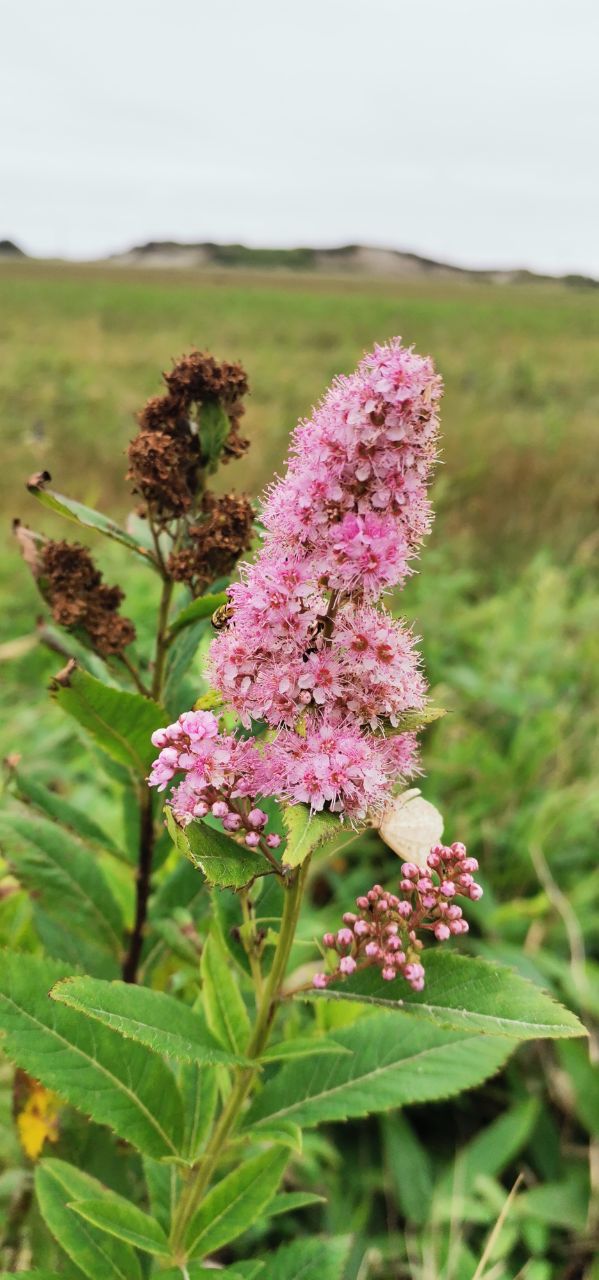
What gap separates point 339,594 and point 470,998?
553 mm

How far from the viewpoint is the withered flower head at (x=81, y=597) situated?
1.55 metres

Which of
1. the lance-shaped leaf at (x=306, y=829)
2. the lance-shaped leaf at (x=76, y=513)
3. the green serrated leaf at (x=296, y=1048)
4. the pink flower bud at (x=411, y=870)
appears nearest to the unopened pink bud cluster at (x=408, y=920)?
the pink flower bud at (x=411, y=870)

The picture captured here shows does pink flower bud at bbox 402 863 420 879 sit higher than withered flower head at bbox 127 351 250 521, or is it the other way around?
withered flower head at bbox 127 351 250 521

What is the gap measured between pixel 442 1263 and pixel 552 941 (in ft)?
4.33

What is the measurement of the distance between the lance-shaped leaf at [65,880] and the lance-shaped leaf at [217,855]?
0.74 meters

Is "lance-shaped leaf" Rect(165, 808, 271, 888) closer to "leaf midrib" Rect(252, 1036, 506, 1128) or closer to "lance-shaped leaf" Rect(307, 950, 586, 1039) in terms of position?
"lance-shaped leaf" Rect(307, 950, 586, 1039)

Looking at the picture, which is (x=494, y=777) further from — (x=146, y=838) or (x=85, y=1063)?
(x=85, y=1063)

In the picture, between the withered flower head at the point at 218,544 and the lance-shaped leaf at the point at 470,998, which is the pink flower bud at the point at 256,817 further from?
the withered flower head at the point at 218,544

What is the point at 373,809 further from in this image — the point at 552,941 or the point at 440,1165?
the point at 552,941

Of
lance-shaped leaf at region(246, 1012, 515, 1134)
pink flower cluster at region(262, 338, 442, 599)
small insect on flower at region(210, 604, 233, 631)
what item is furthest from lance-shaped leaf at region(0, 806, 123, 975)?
pink flower cluster at region(262, 338, 442, 599)

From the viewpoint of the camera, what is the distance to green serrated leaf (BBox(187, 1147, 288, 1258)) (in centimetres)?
138

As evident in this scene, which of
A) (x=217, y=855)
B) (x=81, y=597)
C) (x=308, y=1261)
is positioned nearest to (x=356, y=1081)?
(x=308, y=1261)

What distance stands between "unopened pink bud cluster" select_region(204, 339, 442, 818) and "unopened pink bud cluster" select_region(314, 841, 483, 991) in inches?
7.4

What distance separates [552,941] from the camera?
3555mm
